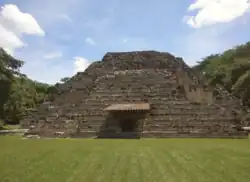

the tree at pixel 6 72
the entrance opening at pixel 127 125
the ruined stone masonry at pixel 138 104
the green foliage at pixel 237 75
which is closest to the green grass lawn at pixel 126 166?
the ruined stone masonry at pixel 138 104

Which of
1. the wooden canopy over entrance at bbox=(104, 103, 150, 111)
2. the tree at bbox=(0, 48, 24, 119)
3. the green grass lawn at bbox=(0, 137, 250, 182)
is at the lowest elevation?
the green grass lawn at bbox=(0, 137, 250, 182)

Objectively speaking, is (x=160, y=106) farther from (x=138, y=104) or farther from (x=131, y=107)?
(x=131, y=107)

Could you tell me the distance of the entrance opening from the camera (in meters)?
22.7

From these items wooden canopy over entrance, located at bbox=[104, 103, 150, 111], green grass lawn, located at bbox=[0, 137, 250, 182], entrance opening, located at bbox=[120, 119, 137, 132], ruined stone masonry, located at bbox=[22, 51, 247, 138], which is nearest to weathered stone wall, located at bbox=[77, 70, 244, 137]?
ruined stone masonry, located at bbox=[22, 51, 247, 138]

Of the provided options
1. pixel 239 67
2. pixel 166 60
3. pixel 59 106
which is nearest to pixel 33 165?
pixel 59 106

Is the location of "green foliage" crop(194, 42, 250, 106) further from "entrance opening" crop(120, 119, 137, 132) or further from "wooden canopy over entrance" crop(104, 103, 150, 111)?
"entrance opening" crop(120, 119, 137, 132)

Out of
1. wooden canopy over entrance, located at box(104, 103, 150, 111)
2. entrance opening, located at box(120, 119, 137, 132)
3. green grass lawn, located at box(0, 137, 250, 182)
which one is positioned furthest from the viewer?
entrance opening, located at box(120, 119, 137, 132)

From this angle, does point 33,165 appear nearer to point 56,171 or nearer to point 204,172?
point 56,171

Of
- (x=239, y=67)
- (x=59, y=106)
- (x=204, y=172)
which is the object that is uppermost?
(x=239, y=67)

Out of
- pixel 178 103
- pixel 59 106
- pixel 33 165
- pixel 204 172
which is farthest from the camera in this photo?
pixel 59 106

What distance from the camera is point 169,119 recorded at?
71.7 feet

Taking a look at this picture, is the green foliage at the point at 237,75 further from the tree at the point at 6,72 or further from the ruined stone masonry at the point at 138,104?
the tree at the point at 6,72

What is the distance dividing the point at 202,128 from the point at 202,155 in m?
10.0

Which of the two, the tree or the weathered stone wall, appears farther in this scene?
the tree
